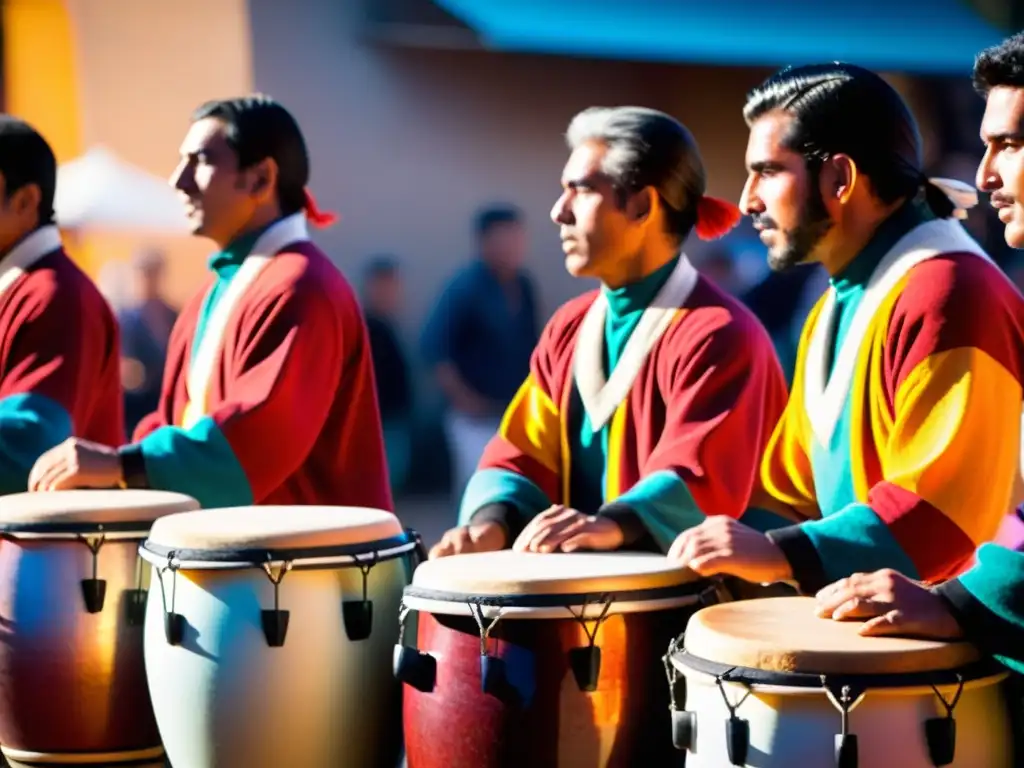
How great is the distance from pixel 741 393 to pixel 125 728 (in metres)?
1.54

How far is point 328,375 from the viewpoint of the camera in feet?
14.1

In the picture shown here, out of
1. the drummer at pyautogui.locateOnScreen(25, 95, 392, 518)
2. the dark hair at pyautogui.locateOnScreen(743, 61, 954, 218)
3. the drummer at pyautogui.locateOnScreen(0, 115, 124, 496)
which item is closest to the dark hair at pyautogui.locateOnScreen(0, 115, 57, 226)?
the drummer at pyautogui.locateOnScreen(0, 115, 124, 496)

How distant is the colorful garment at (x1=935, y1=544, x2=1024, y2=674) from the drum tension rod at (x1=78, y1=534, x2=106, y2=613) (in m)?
1.95

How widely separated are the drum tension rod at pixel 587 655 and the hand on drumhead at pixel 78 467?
154 centimetres

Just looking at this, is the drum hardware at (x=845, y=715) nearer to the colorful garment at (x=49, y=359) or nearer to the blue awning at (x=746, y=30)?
the colorful garment at (x=49, y=359)

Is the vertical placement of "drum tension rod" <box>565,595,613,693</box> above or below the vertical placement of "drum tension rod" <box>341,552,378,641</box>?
above

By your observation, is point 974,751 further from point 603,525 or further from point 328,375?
point 328,375

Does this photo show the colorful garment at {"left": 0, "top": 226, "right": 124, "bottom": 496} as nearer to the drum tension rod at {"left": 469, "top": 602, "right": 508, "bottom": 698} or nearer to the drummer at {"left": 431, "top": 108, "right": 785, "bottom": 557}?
the drummer at {"left": 431, "top": 108, "right": 785, "bottom": 557}

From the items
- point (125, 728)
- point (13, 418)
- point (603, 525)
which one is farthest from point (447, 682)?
point (13, 418)

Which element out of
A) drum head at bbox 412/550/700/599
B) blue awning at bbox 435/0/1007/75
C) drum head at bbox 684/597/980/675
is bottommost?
drum head at bbox 412/550/700/599

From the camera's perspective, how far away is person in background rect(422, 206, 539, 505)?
28.7ft

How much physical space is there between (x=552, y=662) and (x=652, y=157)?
120 cm

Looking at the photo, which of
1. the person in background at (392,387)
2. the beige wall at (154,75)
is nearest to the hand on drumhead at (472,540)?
the person in background at (392,387)

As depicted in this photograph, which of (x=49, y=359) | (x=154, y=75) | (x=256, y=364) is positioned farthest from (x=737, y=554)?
(x=154, y=75)
